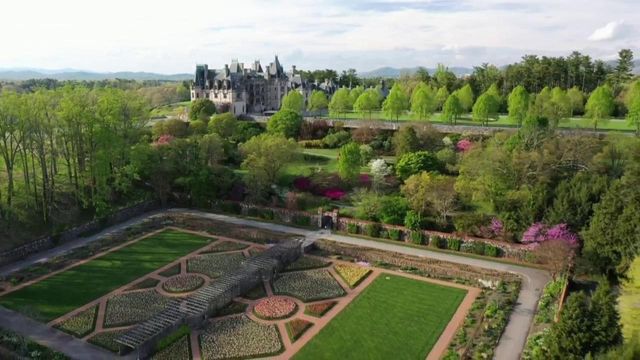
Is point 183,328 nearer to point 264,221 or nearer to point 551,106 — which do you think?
point 264,221

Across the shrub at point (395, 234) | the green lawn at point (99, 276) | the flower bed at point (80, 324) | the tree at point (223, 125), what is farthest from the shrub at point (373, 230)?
the tree at point (223, 125)

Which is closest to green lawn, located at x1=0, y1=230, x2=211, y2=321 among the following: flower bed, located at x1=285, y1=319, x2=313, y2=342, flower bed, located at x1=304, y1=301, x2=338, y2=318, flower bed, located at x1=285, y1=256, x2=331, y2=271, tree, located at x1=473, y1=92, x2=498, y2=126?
flower bed, located at x1=285, y1=256, x2=331, y2=271

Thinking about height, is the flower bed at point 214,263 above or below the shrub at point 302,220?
below

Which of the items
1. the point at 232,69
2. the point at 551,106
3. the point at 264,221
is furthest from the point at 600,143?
the point at 232,69

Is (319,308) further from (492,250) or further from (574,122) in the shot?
(574,122)

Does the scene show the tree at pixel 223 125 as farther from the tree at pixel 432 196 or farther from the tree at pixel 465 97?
the tree at pixel 465 97

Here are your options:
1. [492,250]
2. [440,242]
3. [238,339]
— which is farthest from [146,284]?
[492,250]

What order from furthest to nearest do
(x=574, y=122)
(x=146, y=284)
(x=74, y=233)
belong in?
Answer: (x=574, y=122)
(x=74, y=233)
(x=146, y=284)
